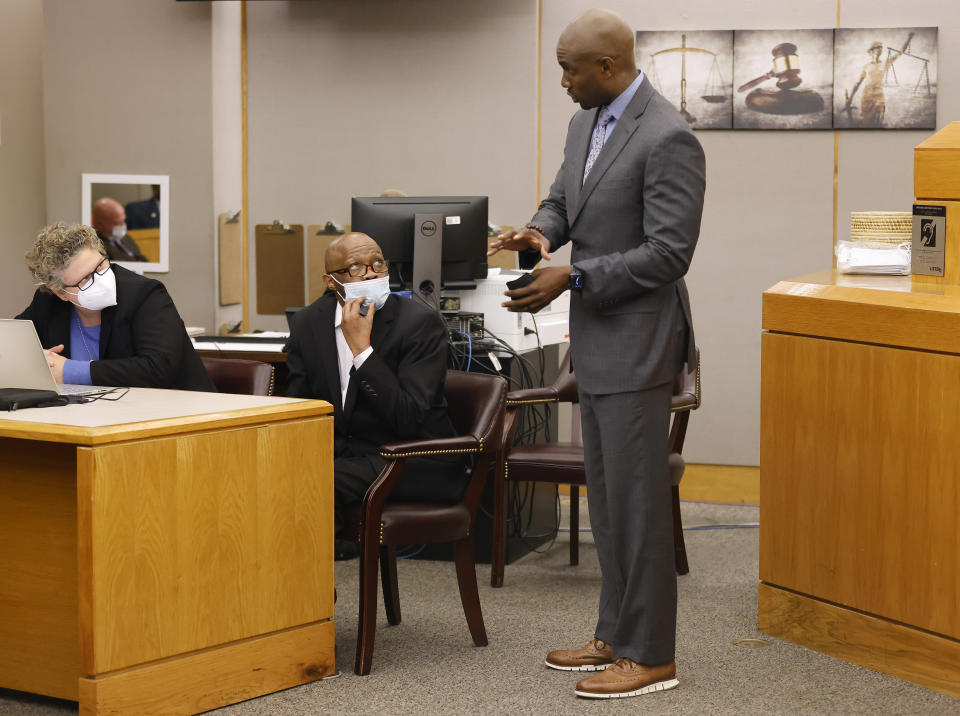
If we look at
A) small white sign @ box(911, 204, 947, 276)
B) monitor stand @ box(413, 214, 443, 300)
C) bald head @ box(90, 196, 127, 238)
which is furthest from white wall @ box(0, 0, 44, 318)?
small white sign @ box(911, 204, 947, 276)

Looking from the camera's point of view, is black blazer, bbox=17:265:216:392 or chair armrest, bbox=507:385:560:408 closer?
black blazer, bbox=17:265:216:392

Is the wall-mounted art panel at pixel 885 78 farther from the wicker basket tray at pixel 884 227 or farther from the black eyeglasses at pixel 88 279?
the black eyeglasses at pixel 88 279

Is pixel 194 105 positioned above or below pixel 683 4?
below

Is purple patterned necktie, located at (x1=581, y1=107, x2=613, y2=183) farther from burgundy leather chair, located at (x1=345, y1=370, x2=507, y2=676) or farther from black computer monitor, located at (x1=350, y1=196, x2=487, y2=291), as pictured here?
black computer monitor, located at (x1=350, y1=196, x2=487, y2=291)

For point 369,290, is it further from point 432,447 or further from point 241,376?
point 432,447

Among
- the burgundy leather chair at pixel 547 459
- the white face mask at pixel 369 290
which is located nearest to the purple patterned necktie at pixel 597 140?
the white face mask at pixel 369 290

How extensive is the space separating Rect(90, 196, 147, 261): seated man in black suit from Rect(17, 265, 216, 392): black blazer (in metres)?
2.36

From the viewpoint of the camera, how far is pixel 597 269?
111 inches

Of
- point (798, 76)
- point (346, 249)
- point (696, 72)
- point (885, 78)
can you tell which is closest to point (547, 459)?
point (346, 249)

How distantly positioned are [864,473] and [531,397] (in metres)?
1.29

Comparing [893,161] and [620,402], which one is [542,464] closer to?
[620,402]

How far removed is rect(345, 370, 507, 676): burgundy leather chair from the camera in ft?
10.3

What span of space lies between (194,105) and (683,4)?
2.36 m

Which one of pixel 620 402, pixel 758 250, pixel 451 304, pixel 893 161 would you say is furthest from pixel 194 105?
pixel 620 402
